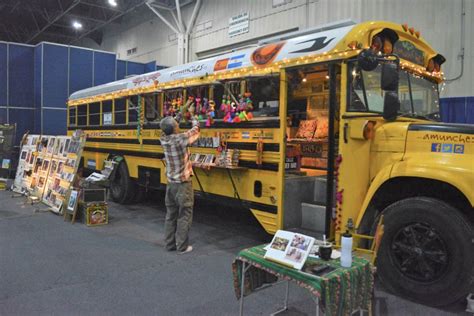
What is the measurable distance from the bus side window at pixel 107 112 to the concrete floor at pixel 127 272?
235 centimetres

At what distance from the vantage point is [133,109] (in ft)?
24.2

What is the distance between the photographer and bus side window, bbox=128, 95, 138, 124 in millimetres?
7296

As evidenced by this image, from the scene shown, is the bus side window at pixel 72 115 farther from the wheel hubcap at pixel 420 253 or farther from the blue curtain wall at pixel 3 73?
the wheel hubcap at pixel 420 253

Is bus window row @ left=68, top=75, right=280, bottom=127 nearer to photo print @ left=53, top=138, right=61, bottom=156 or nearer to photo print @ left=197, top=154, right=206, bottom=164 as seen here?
photo print @ left=197, top=154, right=206, bottom=164

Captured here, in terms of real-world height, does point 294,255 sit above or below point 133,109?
below

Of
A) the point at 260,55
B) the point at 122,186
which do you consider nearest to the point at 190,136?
the point at 260,55

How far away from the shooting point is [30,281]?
13.1 ft

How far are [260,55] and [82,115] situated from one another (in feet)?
19.0

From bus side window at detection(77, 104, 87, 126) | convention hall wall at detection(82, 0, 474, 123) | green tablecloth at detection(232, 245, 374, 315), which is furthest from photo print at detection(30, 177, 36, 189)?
convention hall wall at detection(82, 0, 474, 123)

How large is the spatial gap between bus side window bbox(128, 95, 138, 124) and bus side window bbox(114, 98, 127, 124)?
201 mm

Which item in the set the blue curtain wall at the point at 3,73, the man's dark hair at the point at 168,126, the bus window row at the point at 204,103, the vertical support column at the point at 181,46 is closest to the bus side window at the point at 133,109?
the bus window row at the point at 204,103

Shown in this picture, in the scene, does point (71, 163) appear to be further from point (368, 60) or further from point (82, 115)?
point (368, 60)

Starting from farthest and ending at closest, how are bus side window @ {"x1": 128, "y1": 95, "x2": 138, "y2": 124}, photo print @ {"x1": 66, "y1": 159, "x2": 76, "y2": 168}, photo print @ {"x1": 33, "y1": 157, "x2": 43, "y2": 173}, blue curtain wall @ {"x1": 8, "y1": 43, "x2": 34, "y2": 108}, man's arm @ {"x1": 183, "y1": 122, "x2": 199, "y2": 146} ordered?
blue curtain wall @ {"x1": 8, "y1": 43, "x2": 34, "y2": 108}, photo print @ {"x1": 33, "y1": 157, "x2": 43, "y2": 173}, bus side window @ {"x1": 128, "y1": 95, "x2": 138, "y2": 124}, photo print @ {"x1": 66, "y1": 159, "x2": 76, "y2": 168}, man's arm @ {"x1": 183, "y1": 122, "x2": 199, "y2": 146}

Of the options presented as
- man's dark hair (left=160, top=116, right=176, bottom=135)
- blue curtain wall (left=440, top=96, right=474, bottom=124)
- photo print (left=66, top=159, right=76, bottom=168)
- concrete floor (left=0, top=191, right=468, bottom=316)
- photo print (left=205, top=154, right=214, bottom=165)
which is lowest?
concrete floor (left=0, top=191, right=468, bottom=316)
